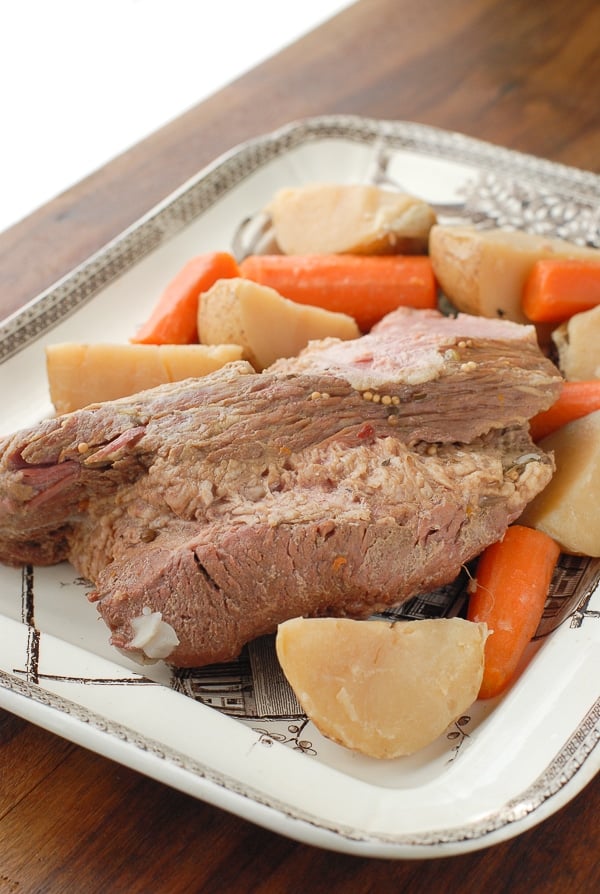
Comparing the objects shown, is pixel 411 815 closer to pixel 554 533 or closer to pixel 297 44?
pixel 554 533

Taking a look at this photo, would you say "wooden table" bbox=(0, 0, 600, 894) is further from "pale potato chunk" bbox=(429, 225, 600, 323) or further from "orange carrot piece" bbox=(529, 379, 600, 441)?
"pale potato chunk" bbox=(429, 225, 600, 323)

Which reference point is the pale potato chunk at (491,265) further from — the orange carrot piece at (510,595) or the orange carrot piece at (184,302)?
the orange carrot piece at (510,595)

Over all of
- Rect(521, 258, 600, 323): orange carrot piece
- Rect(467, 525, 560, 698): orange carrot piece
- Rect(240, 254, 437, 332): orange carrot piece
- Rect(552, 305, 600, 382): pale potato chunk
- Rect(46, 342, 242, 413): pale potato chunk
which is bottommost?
Rect(467, 525, 560, 698): orange carrot piece

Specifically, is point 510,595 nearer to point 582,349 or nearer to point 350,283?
point 582,349

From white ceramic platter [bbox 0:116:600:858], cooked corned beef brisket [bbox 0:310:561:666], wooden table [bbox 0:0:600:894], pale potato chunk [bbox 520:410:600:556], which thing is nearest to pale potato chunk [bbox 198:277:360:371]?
cooked corned beef brisket [bbox 0:310:561:666]

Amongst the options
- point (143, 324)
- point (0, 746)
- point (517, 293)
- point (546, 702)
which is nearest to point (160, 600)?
point (0, 746)

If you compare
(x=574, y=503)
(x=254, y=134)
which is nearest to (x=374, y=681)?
(x=574, y=503)
